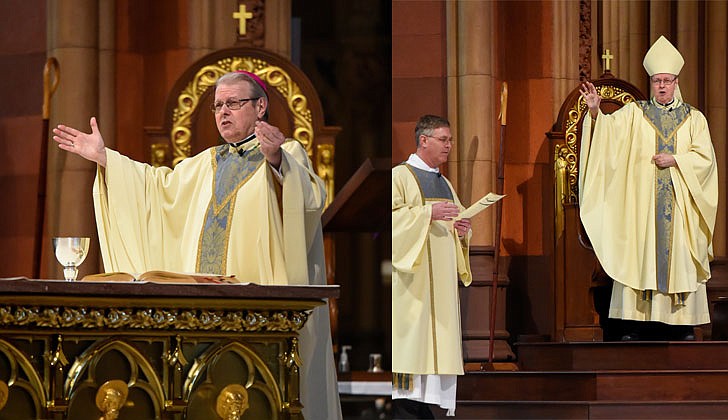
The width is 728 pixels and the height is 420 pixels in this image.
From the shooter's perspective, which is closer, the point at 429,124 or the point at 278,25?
the point at 278,25

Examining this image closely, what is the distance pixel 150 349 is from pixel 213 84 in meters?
1.00

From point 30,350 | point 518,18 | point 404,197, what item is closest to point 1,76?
point 30,350

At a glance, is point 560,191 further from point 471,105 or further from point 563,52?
point 563,52

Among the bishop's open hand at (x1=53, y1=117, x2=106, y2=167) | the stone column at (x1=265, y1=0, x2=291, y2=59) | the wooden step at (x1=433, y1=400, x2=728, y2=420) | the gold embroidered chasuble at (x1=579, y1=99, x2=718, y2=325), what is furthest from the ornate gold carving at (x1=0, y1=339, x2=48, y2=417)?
the gold embroidered chasuble at (x1=579, y1=99, x2=718, y2=325)

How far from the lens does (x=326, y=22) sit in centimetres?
343

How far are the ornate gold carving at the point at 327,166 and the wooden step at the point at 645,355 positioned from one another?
485cm

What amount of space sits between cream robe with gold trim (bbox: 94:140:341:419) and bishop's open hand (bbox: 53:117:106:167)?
0.12 feet

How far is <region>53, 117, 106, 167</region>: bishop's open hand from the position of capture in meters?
4.12

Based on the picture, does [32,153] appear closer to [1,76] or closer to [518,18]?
[1,76]

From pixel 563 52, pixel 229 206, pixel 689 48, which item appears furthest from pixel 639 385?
pixel 229 206

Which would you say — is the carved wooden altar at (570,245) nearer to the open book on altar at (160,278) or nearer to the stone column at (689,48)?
the stone column at (689,48)

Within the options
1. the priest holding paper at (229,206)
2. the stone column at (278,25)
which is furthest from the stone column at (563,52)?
the stone column at (278,25)

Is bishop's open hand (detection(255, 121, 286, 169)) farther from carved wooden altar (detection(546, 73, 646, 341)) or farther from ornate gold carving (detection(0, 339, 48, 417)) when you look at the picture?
carved wooden altar (detection(546, 73, 646, 341))

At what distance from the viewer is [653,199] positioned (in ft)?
29.2
